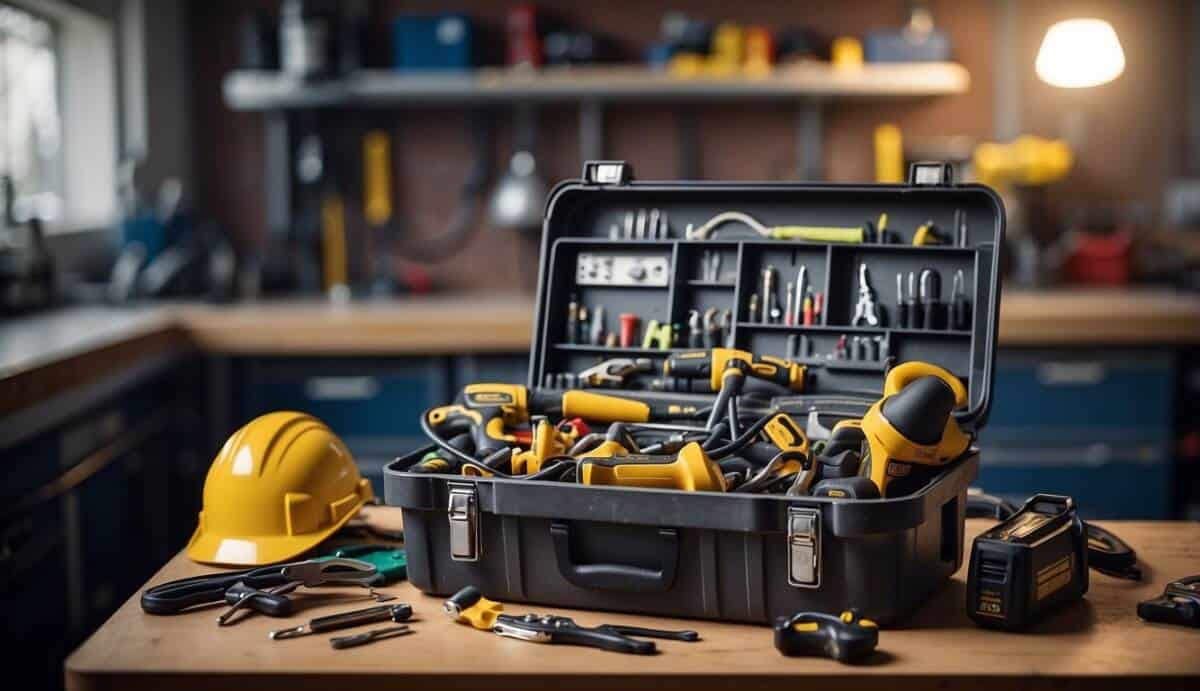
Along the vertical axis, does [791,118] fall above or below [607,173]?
above

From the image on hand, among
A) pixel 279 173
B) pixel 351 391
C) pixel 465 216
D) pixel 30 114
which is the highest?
pixel 30 114

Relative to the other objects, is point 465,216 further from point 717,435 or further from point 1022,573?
point 1022,573

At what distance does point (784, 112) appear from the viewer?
3965mm

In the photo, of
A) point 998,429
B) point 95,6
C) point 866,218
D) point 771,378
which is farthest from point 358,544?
point 95,6

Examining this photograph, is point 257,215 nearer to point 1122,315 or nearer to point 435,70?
point 435,70

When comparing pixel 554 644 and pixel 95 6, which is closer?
pixel 554 644

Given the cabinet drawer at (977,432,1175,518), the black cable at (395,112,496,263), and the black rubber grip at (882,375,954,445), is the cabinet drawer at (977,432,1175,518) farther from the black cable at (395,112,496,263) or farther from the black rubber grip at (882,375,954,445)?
the black rubber grip at (882,375,954,445)

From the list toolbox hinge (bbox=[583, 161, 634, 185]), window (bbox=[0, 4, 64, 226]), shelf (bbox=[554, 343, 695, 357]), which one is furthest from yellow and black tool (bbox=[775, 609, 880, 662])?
window (bbox=[0, 4, 64, 226])

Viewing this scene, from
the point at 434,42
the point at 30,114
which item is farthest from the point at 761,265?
the point at 30,114

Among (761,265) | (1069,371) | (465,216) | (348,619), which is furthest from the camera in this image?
(465,216)

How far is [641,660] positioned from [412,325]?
2233mm

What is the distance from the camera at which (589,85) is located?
3648 mm

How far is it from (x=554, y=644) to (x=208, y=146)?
3.28 meters

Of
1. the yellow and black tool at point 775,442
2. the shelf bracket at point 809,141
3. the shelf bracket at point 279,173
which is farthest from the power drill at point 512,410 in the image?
the shelf bracket at point 279,173
